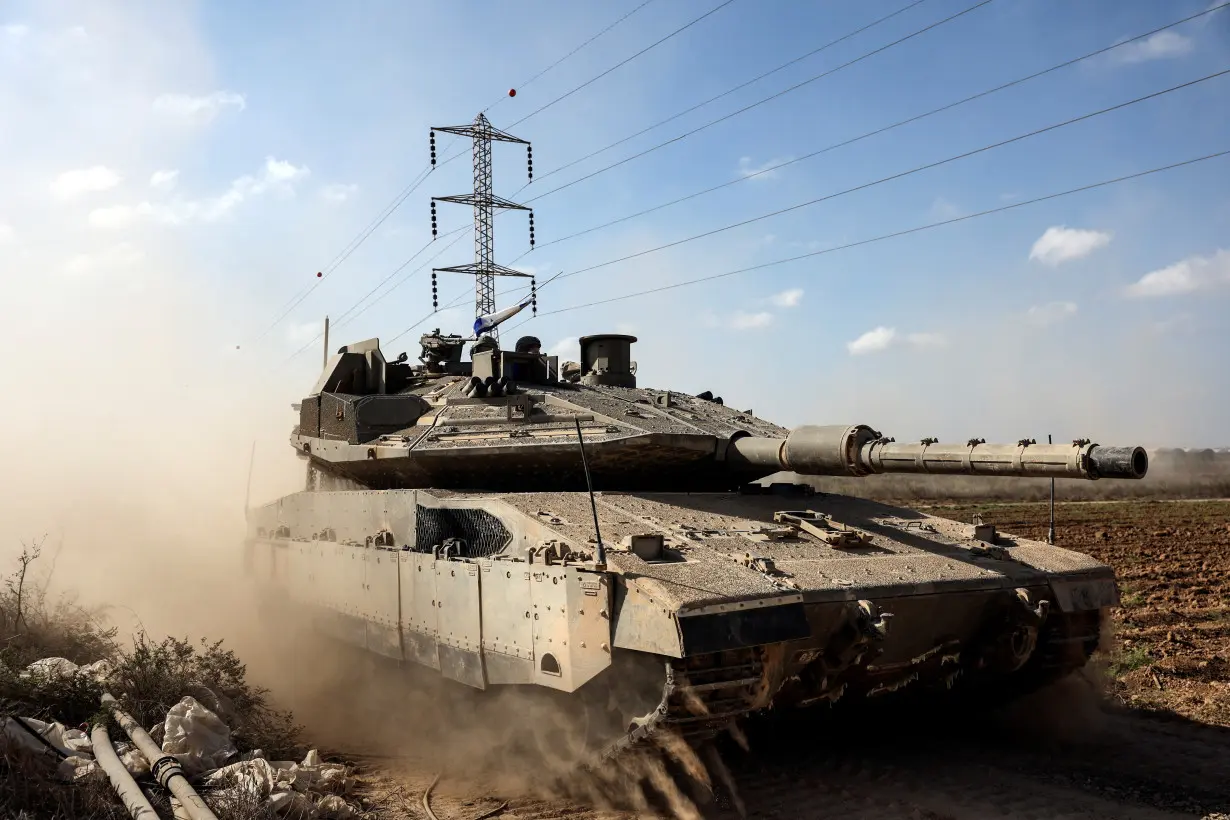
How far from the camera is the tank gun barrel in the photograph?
5598 millimetres

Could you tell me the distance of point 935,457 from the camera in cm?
632

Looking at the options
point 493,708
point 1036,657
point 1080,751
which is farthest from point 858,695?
point 493,708

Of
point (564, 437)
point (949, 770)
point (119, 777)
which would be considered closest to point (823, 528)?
point (949, 770)

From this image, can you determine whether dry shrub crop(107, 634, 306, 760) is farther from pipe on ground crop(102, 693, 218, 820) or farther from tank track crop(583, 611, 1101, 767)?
tank track crop(583, 611, 1101, 767)

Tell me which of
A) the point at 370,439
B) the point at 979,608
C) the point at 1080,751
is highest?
the point at 370,439

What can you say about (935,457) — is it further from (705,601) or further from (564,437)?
(564,437)

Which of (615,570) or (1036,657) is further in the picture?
(1036,657)

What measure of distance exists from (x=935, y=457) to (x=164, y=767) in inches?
197

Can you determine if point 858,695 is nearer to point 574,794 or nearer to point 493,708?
point 574,794

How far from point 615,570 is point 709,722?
98cm

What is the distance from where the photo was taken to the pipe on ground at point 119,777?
5.38 m

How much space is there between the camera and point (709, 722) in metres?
5.65

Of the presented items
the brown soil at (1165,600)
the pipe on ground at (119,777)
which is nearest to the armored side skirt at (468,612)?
the pipe on ground at (119,777)

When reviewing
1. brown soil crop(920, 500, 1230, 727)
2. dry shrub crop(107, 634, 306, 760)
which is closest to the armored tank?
dry shrub crop(107, 634, 306, 760)
